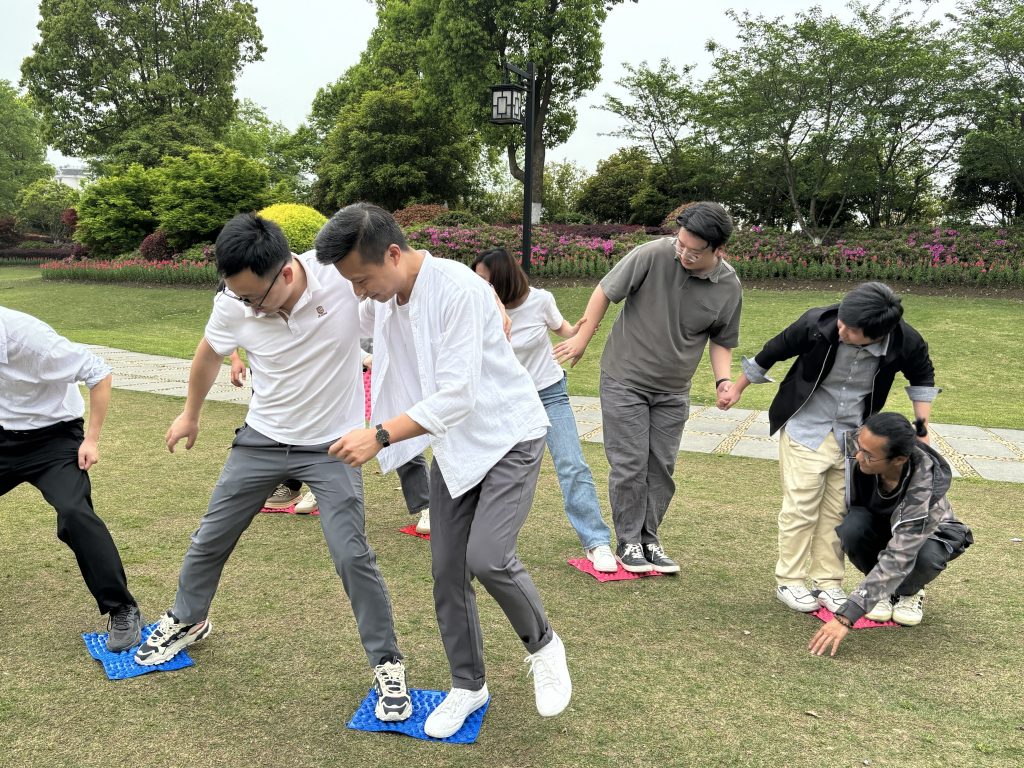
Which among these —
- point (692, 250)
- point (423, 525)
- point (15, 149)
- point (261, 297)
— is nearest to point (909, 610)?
point (692, 250)

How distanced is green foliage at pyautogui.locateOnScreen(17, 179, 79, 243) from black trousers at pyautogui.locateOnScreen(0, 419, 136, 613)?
46.5 metres

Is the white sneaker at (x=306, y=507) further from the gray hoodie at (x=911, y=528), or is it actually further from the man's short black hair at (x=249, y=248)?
the gray hoodie at (x=911, y=528)

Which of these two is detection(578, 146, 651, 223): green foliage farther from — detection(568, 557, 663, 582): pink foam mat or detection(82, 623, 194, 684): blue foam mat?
detection(82, 623, 194, 684): blue foam mat

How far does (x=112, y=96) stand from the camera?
35594 millimetres

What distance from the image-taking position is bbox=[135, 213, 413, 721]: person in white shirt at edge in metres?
2.79

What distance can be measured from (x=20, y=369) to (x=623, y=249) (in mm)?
16932

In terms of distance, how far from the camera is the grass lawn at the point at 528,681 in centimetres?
262

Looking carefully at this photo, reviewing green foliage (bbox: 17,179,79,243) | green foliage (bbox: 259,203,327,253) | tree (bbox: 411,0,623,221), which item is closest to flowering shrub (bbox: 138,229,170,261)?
green foliage (bbox: 259,203,327,253)

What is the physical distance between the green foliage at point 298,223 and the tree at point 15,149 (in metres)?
37.5

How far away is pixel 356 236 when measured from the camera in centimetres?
241

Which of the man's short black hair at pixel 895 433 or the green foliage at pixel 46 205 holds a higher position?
the man's short black hair at pixel 895 433

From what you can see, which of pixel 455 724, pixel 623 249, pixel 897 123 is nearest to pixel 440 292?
pixel 455 724

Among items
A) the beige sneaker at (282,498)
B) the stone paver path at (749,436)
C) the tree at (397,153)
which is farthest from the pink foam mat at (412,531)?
the tree at (397,153)

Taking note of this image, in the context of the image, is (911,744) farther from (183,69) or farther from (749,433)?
(183,69)
